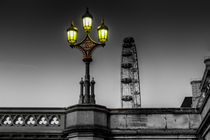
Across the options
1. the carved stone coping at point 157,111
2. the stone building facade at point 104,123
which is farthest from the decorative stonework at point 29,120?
the carved stone coping at point 157,111

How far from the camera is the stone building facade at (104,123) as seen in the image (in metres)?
13.3

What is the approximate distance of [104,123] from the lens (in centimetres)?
1349

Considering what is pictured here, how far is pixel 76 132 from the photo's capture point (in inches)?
512

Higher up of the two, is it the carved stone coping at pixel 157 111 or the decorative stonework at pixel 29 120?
the carved stone coping at pixel 157 111

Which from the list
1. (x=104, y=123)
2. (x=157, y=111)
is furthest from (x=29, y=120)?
(x=157, y=111)

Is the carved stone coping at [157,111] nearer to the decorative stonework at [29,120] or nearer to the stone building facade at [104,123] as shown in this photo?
the stone building facade at [104,123]

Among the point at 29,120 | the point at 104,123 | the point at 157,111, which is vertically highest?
the point at 157,111

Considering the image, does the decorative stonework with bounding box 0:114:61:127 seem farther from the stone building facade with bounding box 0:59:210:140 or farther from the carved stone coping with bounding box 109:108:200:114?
the carved stone coping with bounding box 109:108:200:114

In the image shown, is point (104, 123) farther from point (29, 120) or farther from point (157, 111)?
point (29, 120)

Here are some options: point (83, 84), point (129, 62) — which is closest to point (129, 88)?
point (129, 62)

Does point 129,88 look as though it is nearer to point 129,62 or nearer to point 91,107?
point 129,62

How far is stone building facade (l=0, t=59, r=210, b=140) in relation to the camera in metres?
13.3

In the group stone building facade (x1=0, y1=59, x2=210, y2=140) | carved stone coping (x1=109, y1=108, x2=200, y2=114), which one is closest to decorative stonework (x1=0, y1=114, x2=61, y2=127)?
stone building facade (x1=0, y1=59, x2=210, y2=140)

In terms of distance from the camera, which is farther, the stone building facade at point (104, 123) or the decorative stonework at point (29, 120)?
the decorative stonework at point (29, 120)
